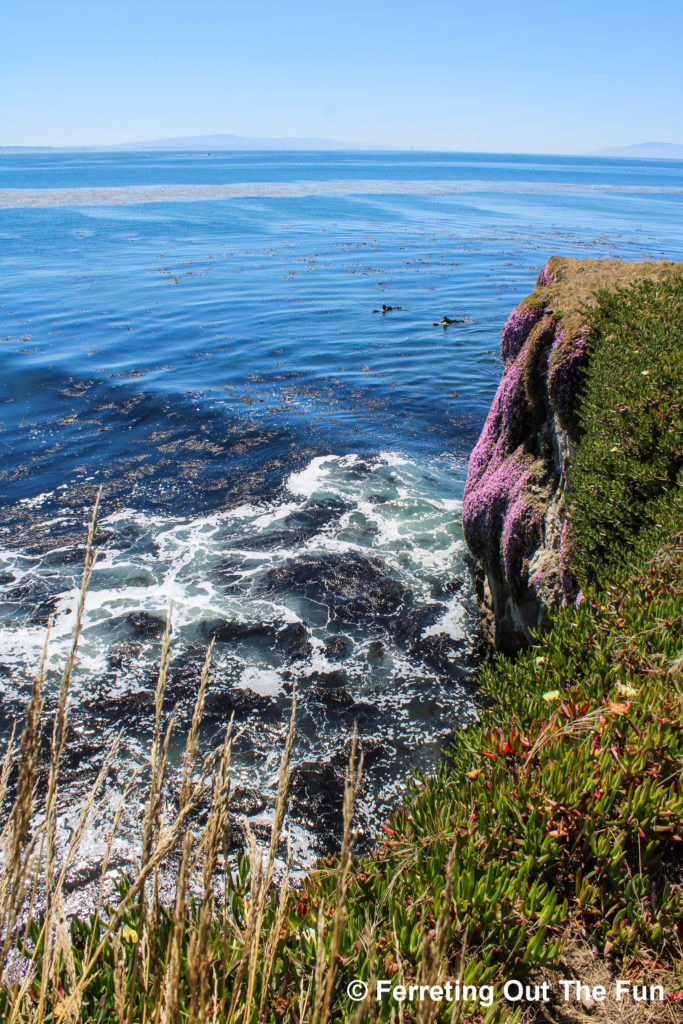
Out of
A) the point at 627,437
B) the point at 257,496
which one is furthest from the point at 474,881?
the point at 257,496

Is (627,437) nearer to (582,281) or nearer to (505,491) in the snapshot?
(505,491)

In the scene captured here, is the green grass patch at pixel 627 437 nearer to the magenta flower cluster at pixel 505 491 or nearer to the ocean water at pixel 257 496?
the magenta flower cluster at pixel 505 491

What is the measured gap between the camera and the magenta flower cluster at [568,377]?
784cm

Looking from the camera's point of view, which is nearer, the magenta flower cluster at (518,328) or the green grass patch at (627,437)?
the green grass patch at (627,437)

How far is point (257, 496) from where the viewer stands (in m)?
13.8

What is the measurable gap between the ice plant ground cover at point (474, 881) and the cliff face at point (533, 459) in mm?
2235

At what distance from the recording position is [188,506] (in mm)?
13445

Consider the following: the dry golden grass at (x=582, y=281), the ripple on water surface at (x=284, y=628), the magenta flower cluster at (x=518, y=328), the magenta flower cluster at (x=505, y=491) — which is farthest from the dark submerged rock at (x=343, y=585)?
the dry golden grass at (x=582, y=281)

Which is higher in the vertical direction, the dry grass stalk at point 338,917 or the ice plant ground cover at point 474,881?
the dry grass stalk at point 338,917

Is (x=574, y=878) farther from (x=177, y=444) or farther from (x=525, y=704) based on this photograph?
(x=177, y=444)

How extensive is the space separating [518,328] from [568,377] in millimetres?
2377

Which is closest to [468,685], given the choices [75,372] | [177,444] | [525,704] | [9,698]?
[525,704]

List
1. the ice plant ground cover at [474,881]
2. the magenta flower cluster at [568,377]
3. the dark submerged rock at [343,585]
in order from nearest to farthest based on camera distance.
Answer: the ice plant ground cover at [474,881] → the magenta flower cluster at [568,377] → the dark submerged rock at [343,585]

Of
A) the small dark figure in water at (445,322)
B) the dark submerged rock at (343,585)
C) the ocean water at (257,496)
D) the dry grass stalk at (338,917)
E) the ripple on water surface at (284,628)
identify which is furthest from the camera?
the small dark figure in water at (445,322)
